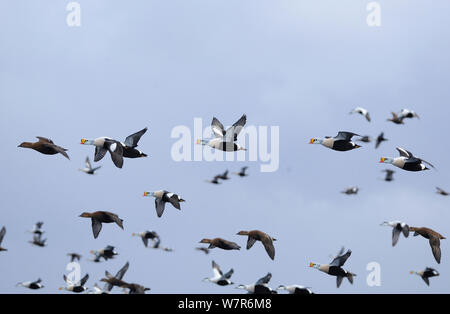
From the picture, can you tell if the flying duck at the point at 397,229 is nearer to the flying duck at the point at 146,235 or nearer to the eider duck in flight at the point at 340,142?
the eider duck in flight at the point at 340,142

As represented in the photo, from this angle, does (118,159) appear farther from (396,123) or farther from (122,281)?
(396,123)

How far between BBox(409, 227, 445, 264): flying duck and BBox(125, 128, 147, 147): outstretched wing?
13263 millimetres

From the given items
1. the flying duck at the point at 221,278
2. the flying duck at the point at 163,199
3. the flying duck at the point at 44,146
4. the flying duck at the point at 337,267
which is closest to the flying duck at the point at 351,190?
the flying duck at the point at 221,278

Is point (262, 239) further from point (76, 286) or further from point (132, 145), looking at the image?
point (76, 286)

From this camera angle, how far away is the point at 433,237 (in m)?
31.5

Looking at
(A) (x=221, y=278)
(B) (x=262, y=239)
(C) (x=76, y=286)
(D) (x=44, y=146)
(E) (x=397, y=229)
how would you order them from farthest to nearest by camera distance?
(C) (x=76, y=286)
(A) (x=221, y=278)
(E) (x=397, y=229)
(B) (x=262, y=239)
(D) (x=44, y=146)

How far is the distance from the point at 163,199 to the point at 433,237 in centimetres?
1245

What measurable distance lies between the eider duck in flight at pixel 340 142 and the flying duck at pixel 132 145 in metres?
8.07

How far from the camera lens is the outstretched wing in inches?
1220

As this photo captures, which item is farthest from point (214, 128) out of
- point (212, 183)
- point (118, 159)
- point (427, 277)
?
point (212, 183)

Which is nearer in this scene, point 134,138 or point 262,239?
point 262,239

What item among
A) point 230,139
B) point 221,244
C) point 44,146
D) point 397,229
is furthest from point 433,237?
point 44,146
